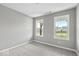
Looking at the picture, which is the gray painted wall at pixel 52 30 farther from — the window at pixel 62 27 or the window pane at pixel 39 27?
Result: the window pane at pixel 39 27

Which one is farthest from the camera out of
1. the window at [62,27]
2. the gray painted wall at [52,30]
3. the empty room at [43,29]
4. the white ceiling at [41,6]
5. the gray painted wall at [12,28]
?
the window at [62,27]

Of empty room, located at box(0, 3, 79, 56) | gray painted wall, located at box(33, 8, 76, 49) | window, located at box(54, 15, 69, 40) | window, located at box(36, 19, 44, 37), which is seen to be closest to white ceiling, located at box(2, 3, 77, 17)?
empty room, located at box(0, 3, 79, 56)

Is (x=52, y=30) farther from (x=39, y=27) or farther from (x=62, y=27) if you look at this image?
(x=39, y=27)

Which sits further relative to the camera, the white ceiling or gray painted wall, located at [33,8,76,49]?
gray painted wall, located at [33,8,76,49]

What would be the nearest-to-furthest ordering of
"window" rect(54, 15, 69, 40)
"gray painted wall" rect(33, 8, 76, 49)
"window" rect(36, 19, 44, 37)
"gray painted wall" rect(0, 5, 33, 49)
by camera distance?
"gray painted wall" rect(0, 5, 33, 49)
"gray painted wall" rect(33, 8, 76, 49)
"window" rect(54, 15, 69, 40)
"window" rect(36, 19, 44, 37)

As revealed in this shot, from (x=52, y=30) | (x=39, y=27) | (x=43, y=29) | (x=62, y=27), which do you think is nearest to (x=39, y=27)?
(x=39, y=27)

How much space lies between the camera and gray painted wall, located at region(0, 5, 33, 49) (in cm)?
293

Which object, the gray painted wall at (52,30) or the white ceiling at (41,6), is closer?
the white ceiling at (41,6)

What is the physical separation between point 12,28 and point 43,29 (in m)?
2.15

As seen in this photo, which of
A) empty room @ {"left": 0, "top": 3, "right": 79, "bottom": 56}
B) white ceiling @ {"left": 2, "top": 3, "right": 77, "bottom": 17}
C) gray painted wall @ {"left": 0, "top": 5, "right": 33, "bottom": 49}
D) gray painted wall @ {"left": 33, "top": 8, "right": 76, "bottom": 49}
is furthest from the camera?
gray painted wall @ {"left": 33, "top": 8, "right": 76, "bottom": 49}

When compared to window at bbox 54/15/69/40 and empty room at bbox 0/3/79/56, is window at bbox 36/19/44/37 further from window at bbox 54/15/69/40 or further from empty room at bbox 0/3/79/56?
window at bbox 54/15/69/40

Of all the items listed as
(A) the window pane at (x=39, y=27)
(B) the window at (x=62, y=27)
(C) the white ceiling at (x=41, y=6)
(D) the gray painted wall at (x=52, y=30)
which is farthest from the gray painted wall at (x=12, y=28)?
(B) the window at (x=62, y=27)

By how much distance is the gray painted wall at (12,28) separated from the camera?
9.61 feet

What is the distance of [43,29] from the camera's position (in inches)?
177
